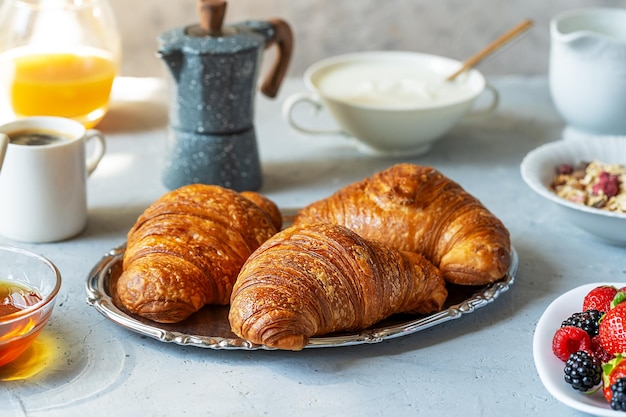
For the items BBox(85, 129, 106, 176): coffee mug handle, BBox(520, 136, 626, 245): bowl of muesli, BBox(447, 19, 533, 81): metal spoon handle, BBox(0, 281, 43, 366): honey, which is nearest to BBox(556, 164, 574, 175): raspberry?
BBox(520, 136, 626, 245): bowl of muesli

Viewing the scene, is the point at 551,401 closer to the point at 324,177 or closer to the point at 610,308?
the point at 610,308

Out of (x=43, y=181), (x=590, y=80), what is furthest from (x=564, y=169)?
(x=43, y=181)

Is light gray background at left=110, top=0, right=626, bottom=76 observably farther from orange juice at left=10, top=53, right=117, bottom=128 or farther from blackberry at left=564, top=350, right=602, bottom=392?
blackberry at left=564, top=350, right=602, bottom=392

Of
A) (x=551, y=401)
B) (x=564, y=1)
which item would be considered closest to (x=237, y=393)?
(x=551, y=401)

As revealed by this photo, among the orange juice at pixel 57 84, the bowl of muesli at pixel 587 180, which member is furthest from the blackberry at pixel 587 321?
the orange juice at pixel 57 84

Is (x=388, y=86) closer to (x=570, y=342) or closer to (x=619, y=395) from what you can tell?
(x=570, y=342)

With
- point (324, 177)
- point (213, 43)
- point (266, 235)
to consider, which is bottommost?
point (324, 177)
